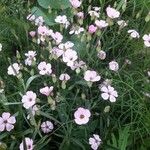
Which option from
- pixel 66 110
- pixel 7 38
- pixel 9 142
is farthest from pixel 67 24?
pixel 9 142

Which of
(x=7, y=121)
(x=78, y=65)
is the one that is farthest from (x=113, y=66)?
(x=7, y=121)

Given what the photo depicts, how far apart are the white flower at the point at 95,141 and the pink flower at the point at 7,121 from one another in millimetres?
271

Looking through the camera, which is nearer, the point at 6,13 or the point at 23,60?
the point at 23,60

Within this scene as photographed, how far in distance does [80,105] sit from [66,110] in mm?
55

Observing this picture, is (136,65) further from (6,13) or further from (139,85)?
(6,13)

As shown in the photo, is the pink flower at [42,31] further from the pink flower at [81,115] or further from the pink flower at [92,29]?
the pink flower at [81,115]

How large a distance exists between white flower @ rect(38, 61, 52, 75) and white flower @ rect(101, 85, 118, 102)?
0.68 ft

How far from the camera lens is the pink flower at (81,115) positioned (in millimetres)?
1412

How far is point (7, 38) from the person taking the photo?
74.9 inches

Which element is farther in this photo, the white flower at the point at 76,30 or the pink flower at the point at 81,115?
the white flower at the point at 76,30

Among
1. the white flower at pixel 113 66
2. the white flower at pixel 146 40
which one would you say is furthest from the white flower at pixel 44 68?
the white flower at pixel 146 40

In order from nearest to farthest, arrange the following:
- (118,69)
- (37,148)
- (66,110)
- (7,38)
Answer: (37,148) < (66,110) < (118,69) < (7,38)

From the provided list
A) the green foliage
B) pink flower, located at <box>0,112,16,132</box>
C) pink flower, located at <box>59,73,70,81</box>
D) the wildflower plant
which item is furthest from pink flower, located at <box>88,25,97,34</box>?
pink flower, located at <box>0,112,16,132</box>

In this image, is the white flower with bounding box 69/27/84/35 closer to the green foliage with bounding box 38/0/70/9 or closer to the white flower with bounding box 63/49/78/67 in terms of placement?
the white flower with bounding box 63/49/78/67
